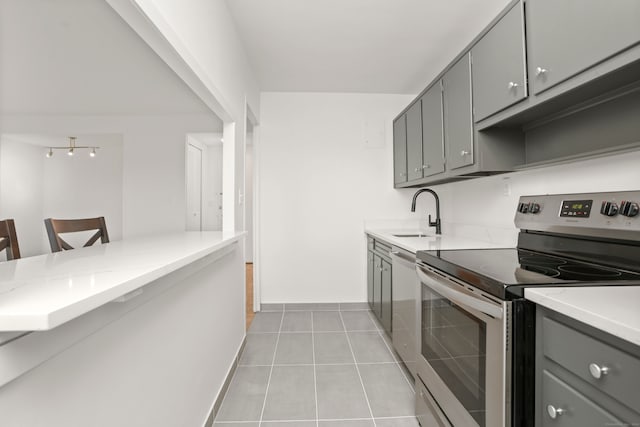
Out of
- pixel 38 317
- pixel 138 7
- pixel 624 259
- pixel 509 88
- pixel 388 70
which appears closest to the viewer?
pixel 38 317

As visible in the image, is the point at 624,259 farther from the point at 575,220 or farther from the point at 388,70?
the point at 388,70

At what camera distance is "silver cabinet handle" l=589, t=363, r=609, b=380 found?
65cm

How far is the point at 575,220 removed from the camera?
1.31 m

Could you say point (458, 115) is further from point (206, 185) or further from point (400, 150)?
point (206, 185)

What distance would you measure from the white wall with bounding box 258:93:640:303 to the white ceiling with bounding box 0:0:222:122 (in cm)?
100

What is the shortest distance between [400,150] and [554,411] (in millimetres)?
2650

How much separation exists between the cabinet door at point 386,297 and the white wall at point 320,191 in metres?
0.73

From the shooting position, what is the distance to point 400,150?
123 inches

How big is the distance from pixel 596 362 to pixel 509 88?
4.14 feet

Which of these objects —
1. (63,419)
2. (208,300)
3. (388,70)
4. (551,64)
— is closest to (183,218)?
(208,300)

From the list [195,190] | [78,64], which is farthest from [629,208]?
[195,190]

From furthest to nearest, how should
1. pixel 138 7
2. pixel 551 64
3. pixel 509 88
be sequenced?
1. pixel 509 88
2. pixel 551 64
3. pixel 138 7

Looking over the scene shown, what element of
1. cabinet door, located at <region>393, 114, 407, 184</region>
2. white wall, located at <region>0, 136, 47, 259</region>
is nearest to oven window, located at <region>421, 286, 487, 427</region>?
cabinet door, located at <region>393, 114, 407, 184</region>

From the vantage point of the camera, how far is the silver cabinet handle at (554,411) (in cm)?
77
